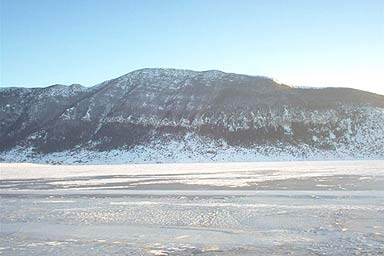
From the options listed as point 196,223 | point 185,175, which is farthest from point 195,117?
point 196,223

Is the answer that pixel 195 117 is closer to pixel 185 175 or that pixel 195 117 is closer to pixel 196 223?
pixel 185 175

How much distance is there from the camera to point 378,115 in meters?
71.9

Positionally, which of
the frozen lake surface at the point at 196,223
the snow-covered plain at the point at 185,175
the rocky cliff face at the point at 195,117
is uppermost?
the rocky cliff face at the point at 195,117

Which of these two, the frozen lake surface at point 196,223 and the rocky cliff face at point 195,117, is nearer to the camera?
the frozen lake surface at point 196,223

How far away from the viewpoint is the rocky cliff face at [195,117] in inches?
2584

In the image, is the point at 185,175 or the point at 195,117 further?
the point at 195,117

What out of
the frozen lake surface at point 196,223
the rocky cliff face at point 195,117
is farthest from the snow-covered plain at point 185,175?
the rocky cliff face at point 195,117

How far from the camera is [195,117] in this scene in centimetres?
7506

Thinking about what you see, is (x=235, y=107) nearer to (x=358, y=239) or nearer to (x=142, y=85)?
(x=142, y=85)

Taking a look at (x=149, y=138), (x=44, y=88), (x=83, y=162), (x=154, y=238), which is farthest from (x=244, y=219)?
(x=44, y=88)

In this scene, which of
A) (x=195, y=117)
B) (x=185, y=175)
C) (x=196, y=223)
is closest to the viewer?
(x=196, y=223)

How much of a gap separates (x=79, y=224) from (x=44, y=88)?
304 feet

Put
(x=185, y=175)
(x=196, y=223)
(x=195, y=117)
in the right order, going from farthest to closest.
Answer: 1. (x=195, y=117)
2. (x=185, y=175)
3. (x=196, y=223)

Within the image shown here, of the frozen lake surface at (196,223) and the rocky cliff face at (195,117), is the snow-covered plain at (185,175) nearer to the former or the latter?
the frozen lake surface at (196,223)
